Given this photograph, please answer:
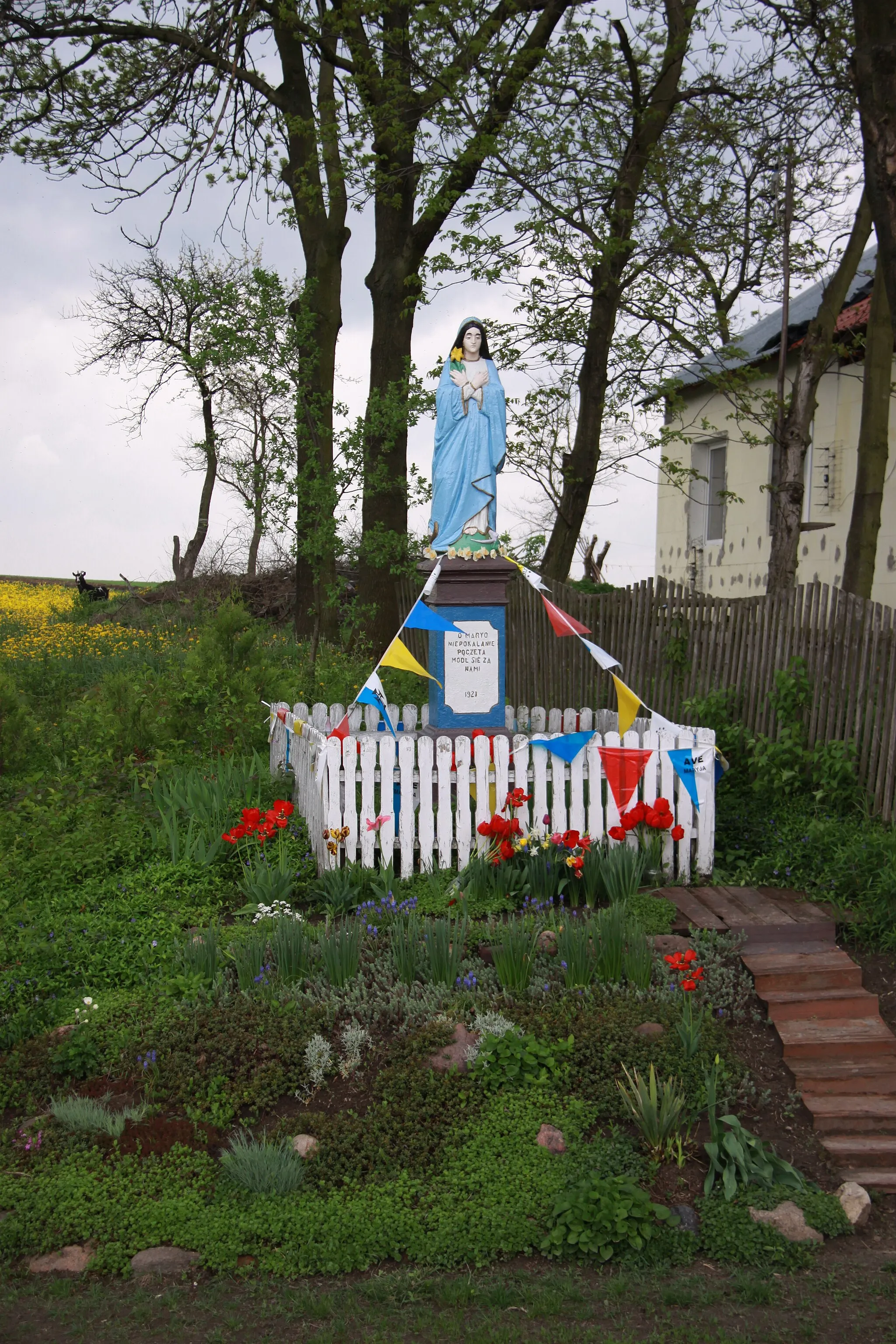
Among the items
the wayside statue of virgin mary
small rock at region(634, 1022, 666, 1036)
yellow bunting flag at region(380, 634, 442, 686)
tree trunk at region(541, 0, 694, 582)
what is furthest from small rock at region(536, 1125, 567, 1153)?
tree trunk at region(541, 0, 694, 582)

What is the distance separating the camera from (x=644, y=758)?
6.87 meters

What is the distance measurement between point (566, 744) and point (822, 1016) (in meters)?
2.24

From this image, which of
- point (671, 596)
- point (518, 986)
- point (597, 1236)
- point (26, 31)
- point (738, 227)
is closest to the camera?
point (597, 1236)

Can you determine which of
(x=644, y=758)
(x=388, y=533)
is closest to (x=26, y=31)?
(x=388, y=533)

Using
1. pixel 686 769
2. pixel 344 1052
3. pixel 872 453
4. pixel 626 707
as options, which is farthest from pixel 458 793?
pixel 872 453

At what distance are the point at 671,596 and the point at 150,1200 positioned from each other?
7.12m

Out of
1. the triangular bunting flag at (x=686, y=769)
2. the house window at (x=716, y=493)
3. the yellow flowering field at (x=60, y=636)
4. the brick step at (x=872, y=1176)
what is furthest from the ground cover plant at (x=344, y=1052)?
the house window at (x=716, y=493)

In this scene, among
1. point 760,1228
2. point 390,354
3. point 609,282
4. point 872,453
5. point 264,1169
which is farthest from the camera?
point 390,354

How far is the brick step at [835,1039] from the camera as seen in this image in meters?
4.84

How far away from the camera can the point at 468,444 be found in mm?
7871

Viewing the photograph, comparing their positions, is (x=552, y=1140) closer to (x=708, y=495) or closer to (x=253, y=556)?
(x=708, y=495)

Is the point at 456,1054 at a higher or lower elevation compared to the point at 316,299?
lower

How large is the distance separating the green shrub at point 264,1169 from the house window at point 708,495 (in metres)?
15.8

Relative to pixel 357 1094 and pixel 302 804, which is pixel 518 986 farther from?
pixel 302 804
